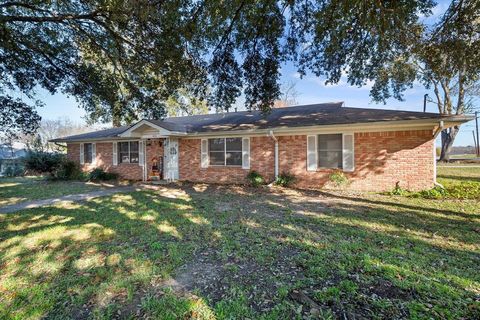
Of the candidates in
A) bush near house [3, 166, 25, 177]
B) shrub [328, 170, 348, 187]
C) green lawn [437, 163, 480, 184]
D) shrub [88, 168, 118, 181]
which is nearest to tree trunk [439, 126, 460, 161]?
green lawn [437, 163, 480, 184]

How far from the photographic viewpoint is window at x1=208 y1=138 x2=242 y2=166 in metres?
11.8

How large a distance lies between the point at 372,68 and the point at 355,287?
738 centimetres

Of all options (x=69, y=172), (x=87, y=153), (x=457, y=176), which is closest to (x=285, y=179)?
(x=457, y=176)

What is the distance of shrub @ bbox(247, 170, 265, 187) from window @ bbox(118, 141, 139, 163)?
24.0ft

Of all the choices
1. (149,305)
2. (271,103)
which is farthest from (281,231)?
(271,103)

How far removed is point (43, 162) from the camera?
15.2 meters

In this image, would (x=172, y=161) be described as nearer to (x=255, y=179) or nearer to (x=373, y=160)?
(x=255, y=179)

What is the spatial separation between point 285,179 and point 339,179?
2.15 m

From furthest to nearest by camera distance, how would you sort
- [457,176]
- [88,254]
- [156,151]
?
[156,151] → [457,176] → [88,254]

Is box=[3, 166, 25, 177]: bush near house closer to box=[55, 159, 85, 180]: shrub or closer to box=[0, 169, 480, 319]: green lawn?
box=[55, 159, 85, 180]: shrub

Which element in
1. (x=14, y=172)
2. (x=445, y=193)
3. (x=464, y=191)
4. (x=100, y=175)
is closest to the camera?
(x=445, y=193)

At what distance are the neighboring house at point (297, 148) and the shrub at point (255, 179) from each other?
0.29 m

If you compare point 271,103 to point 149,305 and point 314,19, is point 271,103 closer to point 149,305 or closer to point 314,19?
point 314,19

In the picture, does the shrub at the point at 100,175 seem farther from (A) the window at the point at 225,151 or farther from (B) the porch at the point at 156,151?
(A) the window at the point at 225,151
